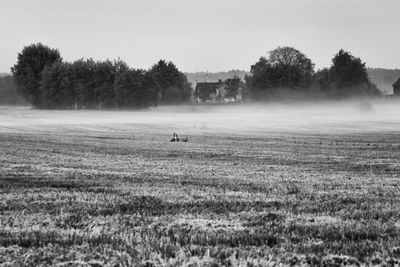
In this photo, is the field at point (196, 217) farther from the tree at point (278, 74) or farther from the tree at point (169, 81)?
the tree at point (169, 81)

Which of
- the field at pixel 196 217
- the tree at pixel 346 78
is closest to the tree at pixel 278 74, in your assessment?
the tree at pixel 346 78

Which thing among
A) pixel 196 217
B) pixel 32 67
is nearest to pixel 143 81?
pixel 32 67

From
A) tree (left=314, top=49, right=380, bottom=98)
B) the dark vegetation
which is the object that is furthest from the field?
tree (left=314, top=49, right=380, bottom=98)

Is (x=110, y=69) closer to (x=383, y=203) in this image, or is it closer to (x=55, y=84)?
(x=55, y=84)

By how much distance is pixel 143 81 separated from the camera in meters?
124

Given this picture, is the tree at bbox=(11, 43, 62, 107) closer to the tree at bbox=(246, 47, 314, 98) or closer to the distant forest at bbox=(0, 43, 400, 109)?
the distant forest at bbox=(0, 43, 400, 109)

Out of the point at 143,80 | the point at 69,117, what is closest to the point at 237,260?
the point at 69,117

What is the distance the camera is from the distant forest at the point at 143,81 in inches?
4926

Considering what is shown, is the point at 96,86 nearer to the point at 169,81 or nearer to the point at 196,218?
the point at 169,81

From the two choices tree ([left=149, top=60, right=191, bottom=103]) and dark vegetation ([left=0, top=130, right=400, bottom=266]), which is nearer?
dark vegetation ([left=0, top=130, right=400, bottom=266])

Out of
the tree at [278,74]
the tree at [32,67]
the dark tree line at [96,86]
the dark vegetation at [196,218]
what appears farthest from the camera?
the tree at [278,74]

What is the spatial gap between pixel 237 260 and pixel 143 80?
118 meters

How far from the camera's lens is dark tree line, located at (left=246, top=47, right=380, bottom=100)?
15238cm

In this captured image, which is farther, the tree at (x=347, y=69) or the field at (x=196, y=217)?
the tree at (x=347, y=69)
